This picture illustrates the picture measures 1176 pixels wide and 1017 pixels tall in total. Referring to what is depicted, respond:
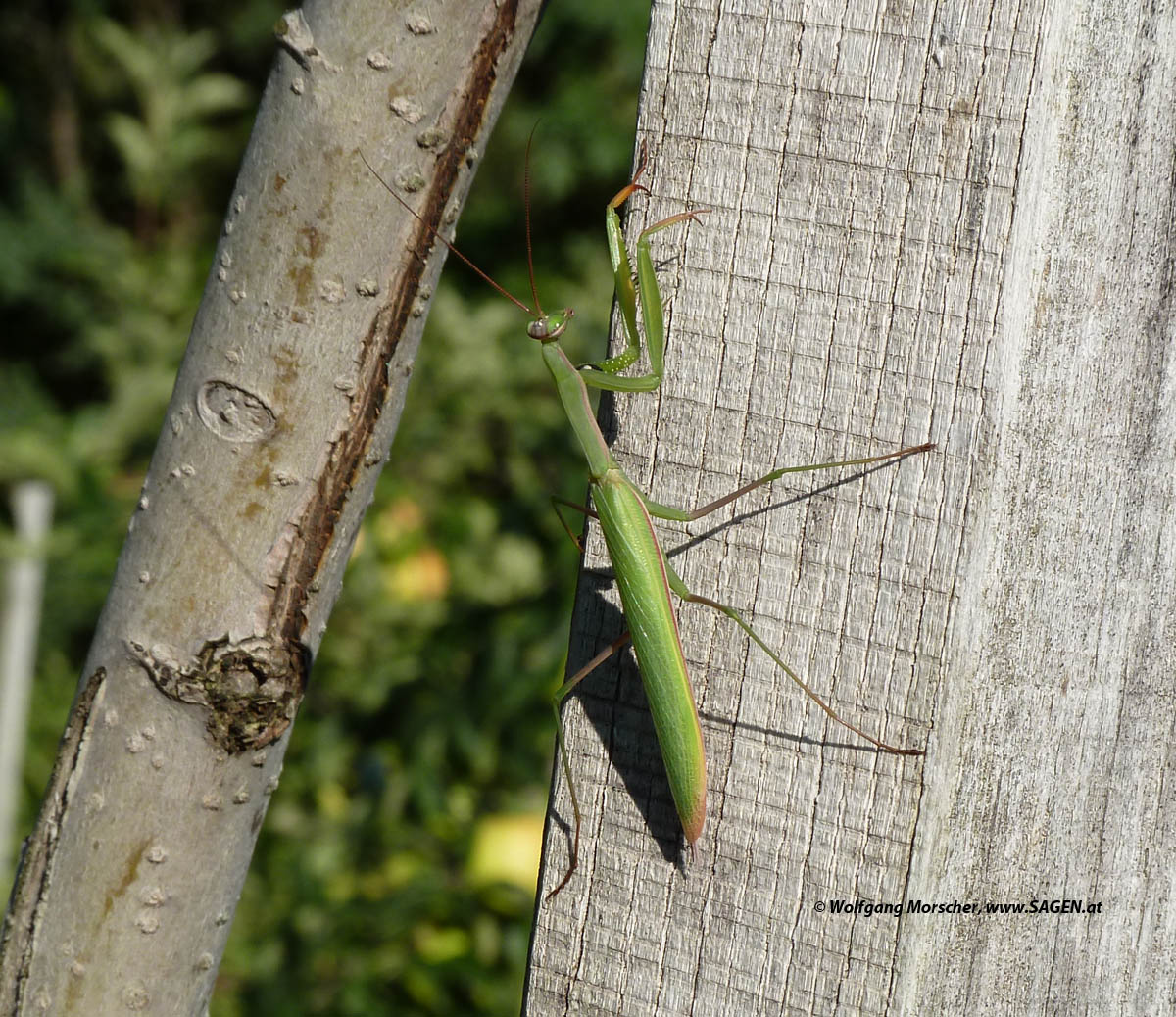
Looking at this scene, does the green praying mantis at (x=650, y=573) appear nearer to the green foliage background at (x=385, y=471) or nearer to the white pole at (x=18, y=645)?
the green foliage background at (x=385, y=471)

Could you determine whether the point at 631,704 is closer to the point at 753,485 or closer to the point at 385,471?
the point at 753,485

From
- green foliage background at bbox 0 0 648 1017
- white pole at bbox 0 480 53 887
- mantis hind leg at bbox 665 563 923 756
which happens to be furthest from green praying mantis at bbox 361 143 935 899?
white pole at bbox 0 480 53 887

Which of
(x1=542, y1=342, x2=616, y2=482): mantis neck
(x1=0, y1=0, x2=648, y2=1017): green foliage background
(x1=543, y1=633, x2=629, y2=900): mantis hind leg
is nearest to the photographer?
(x1=543, y1=633, x2=629, y2=900): mantis hind leg

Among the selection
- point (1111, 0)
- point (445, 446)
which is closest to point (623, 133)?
point (445, 446)

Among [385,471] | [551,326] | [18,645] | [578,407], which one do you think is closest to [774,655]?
[578,407]

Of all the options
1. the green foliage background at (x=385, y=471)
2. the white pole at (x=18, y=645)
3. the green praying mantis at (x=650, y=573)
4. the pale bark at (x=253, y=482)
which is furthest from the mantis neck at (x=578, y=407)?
the white pole at (x=18, y=645)

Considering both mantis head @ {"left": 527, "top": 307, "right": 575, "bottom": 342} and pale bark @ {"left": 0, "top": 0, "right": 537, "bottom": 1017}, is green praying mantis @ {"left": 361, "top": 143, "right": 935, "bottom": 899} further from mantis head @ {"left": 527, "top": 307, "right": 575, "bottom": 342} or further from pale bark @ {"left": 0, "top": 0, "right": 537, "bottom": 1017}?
mantis head @ {"left": 527, "top": 307, "right": 575, "bottom": 342}
